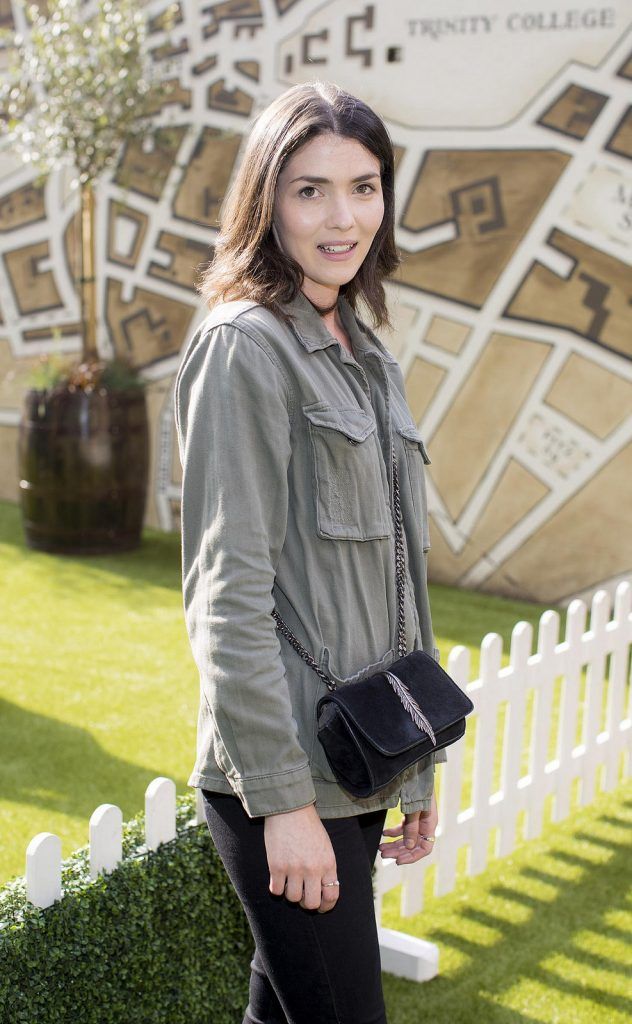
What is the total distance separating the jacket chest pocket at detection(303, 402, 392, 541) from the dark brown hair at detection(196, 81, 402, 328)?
18cm

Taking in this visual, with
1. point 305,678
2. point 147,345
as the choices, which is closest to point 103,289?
point 147,345

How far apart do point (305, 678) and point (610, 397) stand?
494 centimetres

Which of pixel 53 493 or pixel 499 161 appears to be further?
pixel 53 493

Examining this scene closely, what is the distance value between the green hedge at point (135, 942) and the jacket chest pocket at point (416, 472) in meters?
0.94

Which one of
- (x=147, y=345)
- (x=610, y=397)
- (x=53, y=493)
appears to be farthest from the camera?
(x=147, y=345)

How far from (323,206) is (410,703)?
72 cm

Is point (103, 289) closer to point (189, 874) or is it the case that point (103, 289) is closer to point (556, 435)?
point (556, 435)

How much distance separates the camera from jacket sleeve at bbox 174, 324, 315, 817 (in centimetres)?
147

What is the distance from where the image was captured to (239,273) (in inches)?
65.5

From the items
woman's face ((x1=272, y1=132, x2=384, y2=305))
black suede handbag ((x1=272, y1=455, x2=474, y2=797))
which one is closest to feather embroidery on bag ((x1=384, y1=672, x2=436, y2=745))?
black suede handbag ((x1=272, y1=455, x2=474, y2=797))

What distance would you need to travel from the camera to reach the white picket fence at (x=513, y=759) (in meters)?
2.91

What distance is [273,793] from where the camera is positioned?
1.49 metres

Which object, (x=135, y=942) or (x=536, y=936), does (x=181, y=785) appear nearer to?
(x=536, y=936)

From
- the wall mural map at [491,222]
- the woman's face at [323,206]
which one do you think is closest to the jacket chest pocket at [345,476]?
the woman's face at [323,206]
